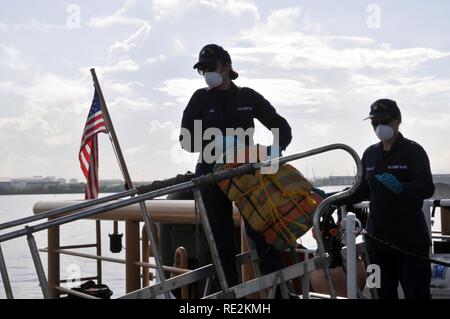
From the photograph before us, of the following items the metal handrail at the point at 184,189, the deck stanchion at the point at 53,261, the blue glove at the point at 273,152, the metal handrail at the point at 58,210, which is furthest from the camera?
the deck stanchion at the point at 53,261

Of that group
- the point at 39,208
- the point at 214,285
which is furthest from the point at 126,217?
the point at 39,208

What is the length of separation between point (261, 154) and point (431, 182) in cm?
105

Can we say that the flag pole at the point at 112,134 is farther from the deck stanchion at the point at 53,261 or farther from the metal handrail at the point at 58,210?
the metal handrail at the point at 58,210

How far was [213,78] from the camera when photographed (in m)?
4.22

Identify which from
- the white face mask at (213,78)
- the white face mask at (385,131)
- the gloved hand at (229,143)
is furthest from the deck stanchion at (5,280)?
the white face mask at (385,131)

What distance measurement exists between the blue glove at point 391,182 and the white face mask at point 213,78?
43.4 inches

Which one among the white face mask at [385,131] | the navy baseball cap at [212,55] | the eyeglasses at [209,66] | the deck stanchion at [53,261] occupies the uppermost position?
the navy baseball cap at [212,55]

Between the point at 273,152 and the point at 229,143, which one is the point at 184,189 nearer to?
the point at 229,143

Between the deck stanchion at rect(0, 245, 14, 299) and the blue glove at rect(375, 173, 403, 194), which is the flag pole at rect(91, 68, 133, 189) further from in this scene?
the blue glove at rect(375, 173, 403, 194)

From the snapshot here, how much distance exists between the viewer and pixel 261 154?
13.4 feet

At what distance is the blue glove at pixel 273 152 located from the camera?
4.14 metres

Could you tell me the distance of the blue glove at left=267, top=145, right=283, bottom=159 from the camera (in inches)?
163

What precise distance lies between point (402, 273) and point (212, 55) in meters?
1.76

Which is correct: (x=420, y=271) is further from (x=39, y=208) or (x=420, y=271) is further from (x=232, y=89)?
(x=39, y=208)
